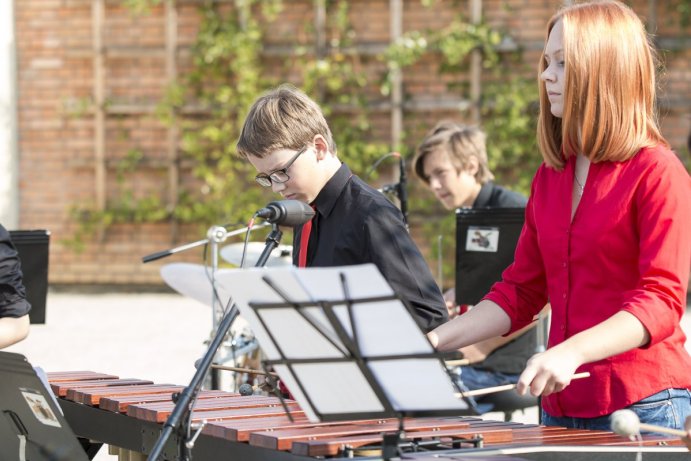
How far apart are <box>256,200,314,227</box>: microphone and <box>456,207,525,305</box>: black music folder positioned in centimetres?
214

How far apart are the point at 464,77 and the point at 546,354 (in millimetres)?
9115

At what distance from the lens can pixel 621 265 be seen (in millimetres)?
2812

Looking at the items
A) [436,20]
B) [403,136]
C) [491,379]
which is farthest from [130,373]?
[436,20]

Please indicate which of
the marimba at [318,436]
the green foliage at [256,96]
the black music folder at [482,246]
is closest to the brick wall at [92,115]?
the green foliage at [256,96]

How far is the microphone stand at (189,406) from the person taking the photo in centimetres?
282

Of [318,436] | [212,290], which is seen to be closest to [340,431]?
[318,436]

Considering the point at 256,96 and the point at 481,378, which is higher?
the point at 256,96

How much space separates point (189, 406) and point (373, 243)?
95 cm

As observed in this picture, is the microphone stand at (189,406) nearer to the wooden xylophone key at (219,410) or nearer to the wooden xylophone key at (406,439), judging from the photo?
the wooden xylophone key at (219,410)

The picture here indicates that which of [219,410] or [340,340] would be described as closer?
[340,340]

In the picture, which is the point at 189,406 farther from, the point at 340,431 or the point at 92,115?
the point at 92,115

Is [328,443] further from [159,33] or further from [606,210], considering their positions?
[159,33]

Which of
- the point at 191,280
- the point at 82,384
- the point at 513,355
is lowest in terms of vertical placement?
the point at 513,355

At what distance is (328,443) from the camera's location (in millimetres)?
2695
